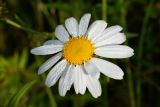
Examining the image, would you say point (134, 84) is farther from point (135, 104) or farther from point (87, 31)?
point (87, 31)

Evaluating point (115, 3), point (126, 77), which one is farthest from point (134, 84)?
point (115, 3)

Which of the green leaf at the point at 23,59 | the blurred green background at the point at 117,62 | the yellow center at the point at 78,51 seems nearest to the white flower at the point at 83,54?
the yellow center at the point at 78,51

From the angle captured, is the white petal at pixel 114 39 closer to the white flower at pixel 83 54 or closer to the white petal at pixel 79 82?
the white flower at pixel 83 54

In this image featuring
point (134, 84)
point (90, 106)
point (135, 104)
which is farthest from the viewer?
point (90, 106)

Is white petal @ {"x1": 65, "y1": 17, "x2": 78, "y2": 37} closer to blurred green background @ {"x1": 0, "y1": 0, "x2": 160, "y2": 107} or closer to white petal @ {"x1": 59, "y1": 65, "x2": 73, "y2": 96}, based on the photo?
white petal @ {"x1": 59, "y1": 65, "x2": 73, "y2": 96}

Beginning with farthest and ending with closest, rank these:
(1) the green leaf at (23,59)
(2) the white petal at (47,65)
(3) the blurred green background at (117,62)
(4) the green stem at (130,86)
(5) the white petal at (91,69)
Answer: (1) the green leaf at (23,59), (3) the blurred green background at (117,62), (4) the green stem at (130,86), (2) the white petal at (47,65), (5) the white petal at (91,69)

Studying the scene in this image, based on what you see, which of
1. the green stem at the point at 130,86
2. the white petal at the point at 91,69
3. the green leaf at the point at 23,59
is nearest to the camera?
the white petal at the point at 91,69

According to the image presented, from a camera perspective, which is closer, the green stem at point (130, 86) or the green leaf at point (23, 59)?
the green stem at point (130, 86)
